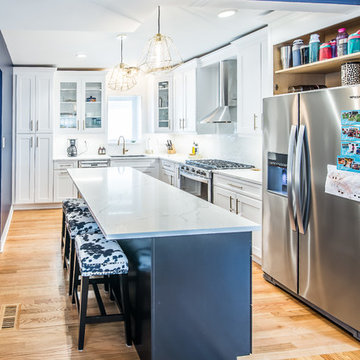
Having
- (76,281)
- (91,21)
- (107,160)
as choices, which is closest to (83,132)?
(107,160)

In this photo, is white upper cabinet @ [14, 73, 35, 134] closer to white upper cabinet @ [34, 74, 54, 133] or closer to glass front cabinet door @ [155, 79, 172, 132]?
white upper cabinet @ [34, 74, 54, 133]

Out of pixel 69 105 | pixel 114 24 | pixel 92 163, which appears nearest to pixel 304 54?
pixel 114 24

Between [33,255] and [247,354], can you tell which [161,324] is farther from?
[33,255]

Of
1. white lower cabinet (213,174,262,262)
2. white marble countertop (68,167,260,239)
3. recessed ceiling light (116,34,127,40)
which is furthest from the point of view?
recessed ceiling light (116,34,127,40)

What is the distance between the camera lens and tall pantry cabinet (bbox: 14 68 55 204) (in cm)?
729

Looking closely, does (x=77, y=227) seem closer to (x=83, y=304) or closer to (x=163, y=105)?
(x=83, y=304)

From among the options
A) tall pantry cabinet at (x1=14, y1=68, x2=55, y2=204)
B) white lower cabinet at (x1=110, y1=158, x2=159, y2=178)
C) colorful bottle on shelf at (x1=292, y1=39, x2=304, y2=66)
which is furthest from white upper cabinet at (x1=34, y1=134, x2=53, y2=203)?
colorful bottle on shelf at (x1=292, y1=39, x2=304, y2=66)

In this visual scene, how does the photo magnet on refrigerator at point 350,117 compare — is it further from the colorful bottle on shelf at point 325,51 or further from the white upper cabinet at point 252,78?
the white upper cabinet at point 252,78

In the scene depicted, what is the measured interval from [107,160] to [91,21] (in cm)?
393

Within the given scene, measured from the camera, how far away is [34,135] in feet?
24.2

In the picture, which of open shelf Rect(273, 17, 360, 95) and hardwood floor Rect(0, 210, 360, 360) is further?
open shelf Rect(273, 17, 360, 95)

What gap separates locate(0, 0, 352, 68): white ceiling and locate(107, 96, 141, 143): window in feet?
4.24

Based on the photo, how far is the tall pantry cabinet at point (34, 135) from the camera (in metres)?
7.29

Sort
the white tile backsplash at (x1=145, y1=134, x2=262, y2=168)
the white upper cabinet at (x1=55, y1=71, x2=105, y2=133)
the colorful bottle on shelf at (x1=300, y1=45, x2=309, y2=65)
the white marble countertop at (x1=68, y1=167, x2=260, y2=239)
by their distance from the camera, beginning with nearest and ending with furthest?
the white marble countertop at (x1=68, y1=167, x2=260, y2=239), the colorful bottle on shelf at (x1=300, y1=45, x2=309, y2=65), the white tile backsplash at (x1=145, y1=134, x2=262, y2=168), the white upper cabinet at (x1=55, y1=71, x2=105, y2=133)
